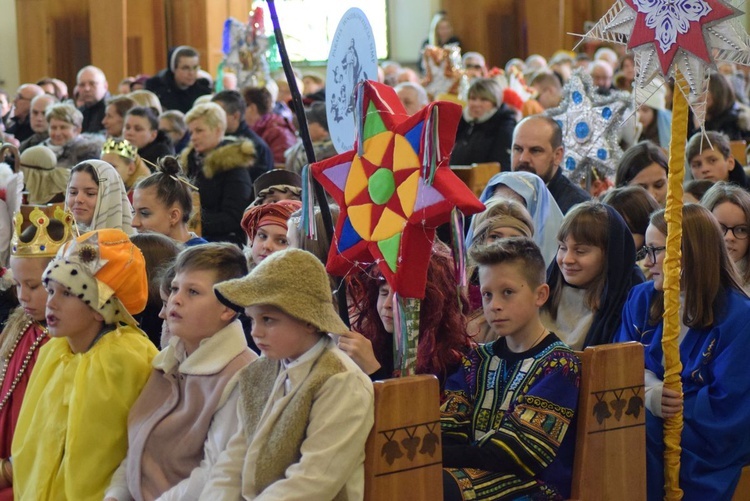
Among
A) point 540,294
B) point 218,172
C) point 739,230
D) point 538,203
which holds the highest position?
point 218,172

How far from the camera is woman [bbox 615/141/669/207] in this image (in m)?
4.94

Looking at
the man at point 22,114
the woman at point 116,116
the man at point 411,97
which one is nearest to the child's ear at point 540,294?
the man at point 411,97

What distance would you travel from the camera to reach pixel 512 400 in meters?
2.84

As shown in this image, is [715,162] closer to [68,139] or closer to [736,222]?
[736,222]

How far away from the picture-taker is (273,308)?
2613 mm

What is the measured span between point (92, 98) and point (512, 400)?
26.6 ft

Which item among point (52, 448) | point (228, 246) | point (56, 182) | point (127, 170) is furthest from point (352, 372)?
point (56, 182)

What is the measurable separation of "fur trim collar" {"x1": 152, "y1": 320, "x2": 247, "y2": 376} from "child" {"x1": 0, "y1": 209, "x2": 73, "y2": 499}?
658 millimetres

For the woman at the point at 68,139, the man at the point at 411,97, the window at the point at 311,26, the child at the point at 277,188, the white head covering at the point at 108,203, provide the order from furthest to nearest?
the window at the point at 311,26, the man at the point at 411,97, the woman at the point at 68,139, the white head covering at the point at 108,203, the child at the point at 277,188

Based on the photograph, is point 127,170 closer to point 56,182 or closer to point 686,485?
point 56,182

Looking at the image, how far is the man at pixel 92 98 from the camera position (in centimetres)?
1005

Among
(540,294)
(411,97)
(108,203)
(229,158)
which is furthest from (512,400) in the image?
(411,97)

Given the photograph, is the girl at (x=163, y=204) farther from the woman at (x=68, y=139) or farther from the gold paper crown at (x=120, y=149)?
the woman at (x=68, y=139)

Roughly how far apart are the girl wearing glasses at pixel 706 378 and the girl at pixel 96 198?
2.45 meters
